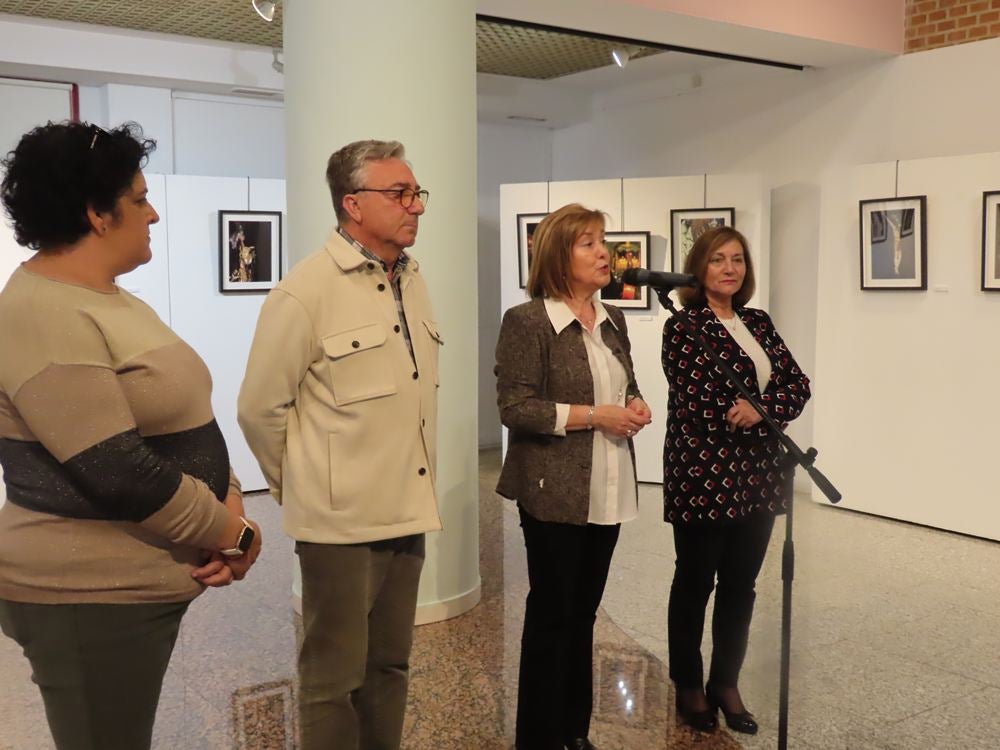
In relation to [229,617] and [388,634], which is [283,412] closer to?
[388,634]

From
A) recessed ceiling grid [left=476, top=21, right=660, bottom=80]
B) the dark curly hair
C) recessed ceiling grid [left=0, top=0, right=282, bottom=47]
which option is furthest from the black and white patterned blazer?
recessed ceiling grid [left=476, top=21, right=660, bottom=80]

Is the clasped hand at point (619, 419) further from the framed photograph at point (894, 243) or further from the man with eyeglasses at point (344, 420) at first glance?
the framed photograph at point (894, 243)

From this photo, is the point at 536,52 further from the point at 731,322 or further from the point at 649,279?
the point at 649,279

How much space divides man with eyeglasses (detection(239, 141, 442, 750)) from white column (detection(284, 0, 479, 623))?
1.61 m

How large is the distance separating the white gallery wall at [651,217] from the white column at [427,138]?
2894mm

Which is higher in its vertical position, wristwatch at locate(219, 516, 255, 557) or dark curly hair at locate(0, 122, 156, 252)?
dark curly hair at locate(0, 122, 156, 252)

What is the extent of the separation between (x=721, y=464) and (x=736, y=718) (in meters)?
0.86

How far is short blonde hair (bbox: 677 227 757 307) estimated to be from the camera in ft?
10.2

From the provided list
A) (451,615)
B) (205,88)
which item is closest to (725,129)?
(205,88)

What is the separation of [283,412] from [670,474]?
1.36m

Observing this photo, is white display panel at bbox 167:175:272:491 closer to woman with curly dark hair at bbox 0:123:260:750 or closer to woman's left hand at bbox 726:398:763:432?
woman's left hand at bbox 726:398:763:432

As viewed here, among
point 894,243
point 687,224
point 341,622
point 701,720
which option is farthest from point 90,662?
point 687,224

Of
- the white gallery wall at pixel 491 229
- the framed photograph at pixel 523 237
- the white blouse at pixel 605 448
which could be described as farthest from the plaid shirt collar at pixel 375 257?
the white gallery wall at pixel 491 229

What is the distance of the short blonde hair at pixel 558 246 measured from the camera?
276 cm
